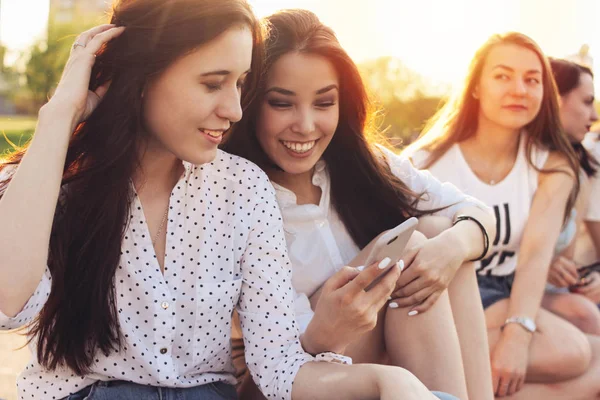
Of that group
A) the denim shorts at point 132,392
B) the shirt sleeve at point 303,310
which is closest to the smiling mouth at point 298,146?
the shirt sleeve at point 303,310

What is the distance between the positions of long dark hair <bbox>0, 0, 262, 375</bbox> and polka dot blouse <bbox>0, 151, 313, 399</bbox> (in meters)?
0.06

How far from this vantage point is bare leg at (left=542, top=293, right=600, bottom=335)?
13.6 ft

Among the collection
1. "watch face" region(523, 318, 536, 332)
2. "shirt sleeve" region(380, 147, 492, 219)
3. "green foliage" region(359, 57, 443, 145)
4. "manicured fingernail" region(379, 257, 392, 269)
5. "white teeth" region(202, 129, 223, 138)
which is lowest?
"green foliage" region(359, 57, 443, 145)

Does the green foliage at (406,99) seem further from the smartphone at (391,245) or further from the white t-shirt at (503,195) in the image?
→ the smartphone at (391,245)

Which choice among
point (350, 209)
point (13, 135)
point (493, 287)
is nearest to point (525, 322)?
point (493, 287)

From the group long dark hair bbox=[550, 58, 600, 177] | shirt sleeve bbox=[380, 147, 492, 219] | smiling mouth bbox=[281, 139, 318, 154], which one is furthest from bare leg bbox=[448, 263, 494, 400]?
long dark hair bbox=[550, 58, 600, 177]

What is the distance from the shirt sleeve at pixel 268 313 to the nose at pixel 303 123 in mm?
402

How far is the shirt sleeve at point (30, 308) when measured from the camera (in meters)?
1.90

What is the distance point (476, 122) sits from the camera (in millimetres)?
4094

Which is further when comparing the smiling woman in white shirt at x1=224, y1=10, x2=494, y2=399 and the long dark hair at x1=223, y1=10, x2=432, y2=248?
the long dark hair at x1=223, y1=10, x2=432, y2=248

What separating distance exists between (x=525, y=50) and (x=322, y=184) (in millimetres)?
1547

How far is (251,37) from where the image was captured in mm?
2248

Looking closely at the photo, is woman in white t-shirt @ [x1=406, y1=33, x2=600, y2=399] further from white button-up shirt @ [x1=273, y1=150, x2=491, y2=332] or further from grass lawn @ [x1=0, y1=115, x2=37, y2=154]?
grass lawn @ [x1=0, y1=115, x2=37, y2=154]

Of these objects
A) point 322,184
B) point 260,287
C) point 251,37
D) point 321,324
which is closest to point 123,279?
point 260,287
